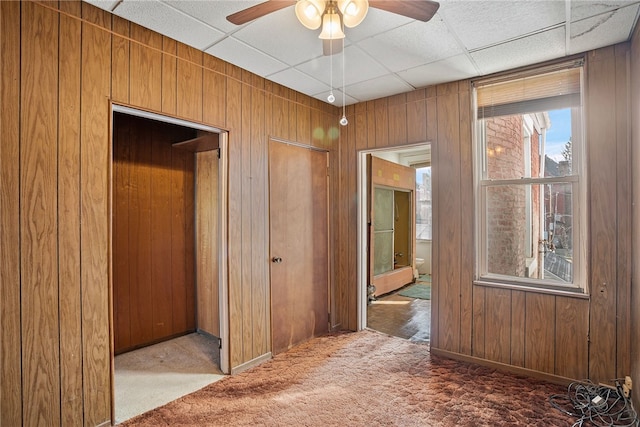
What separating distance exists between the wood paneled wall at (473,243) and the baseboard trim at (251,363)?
118 cm

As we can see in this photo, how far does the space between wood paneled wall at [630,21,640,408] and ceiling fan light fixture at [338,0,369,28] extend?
6.51ft

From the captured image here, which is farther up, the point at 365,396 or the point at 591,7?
the point at 591,7

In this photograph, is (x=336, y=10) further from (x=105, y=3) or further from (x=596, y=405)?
(x=596, y=405)

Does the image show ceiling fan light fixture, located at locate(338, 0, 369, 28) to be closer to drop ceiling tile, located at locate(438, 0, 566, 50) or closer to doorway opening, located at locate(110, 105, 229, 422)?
drop ceiling tile, located at locate(438, 0, 566, 50)

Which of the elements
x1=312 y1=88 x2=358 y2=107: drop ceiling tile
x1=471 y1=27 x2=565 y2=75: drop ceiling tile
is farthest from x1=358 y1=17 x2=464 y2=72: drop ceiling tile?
x1=312 y1=88 x2=358 y2=107: drop ceiling tile

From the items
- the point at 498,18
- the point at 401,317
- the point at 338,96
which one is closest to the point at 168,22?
the point at 338,96

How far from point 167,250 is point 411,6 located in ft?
11.0

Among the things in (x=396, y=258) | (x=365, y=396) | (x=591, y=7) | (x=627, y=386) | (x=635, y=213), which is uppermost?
(x=591, y=7)

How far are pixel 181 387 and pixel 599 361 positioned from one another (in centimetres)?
329

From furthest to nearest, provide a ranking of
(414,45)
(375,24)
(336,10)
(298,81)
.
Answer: (298,81) → (414,45) → (375,24) → (336,10)

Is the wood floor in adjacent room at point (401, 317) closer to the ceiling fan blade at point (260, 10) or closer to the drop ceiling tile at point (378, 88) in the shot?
the drop ceiling tile at point (378, 88)

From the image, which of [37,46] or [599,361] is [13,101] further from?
[599,361]

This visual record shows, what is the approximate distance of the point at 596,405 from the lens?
90.3 inches

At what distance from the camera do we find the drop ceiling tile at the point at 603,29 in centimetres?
210
